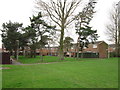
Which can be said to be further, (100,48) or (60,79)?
(100,48)

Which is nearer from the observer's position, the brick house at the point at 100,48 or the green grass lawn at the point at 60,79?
the green grass lawn at the point at 60,79

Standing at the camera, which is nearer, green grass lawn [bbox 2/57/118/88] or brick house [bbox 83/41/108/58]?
green grass lawn [bbox 2/57/118/88]

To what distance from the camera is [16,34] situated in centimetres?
4019

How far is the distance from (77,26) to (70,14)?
841cm

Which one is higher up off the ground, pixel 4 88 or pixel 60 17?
pixel 60 17

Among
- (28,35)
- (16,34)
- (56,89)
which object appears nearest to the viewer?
(56,89)

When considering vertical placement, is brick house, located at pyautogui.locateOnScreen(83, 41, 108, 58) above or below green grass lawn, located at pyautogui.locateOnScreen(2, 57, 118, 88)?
above

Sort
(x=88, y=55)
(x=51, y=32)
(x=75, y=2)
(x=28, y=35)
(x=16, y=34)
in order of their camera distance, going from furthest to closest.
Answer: (x=88, y=55) → (x=16, y=34) → (x=28, y=35) → (x=51, y=32) → (x=75, y=2)

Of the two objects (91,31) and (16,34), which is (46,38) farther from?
(91,31)

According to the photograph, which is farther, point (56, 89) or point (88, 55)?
point (88, 55)

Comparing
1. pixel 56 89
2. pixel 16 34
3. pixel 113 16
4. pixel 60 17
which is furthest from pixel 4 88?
pixel 113 16

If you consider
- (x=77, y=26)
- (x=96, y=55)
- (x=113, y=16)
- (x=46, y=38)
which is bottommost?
(x=96, y=55)

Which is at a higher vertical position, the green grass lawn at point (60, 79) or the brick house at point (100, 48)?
the brick house at point (100, 48)

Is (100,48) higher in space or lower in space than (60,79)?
higher
